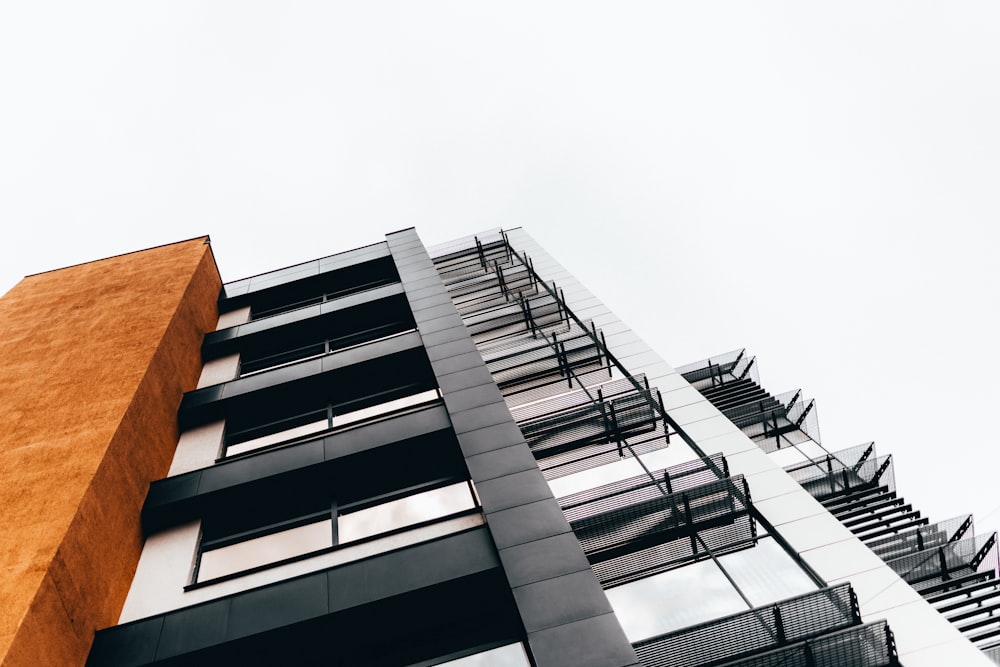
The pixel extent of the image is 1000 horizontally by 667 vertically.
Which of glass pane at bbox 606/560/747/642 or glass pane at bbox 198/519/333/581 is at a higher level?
glass pane at bbox 198/519/333/581

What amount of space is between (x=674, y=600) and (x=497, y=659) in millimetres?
3249

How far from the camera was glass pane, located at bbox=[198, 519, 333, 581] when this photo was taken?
559 inches

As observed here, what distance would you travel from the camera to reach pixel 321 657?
12.4 meters

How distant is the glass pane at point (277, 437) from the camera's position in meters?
18.4

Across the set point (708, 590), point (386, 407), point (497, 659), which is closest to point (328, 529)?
point (386, 407)

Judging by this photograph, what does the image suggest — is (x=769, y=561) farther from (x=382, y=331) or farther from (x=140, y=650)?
(x=382, y=331)

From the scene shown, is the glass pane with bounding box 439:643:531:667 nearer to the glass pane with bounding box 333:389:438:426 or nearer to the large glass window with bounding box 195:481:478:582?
the large glass window with bounding box 195:481:478:582

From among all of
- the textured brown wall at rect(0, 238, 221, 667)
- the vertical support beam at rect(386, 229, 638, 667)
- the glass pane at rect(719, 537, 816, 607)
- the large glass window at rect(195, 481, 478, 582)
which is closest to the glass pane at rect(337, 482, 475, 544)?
the large glass window at rect(195, 481, 478, 582)

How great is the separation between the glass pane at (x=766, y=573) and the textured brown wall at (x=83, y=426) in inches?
456

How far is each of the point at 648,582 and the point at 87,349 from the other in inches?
645

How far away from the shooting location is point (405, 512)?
1505 centimetres

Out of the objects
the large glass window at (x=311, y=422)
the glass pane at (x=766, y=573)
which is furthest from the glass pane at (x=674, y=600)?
the large glass window at (x=311, y=422)

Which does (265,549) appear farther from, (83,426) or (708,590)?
(708,590)

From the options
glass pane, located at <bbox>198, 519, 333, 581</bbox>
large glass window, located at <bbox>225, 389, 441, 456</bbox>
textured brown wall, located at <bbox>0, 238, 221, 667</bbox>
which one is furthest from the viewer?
large glass window, located at <bbox>225, 389, 441, 456</bbox>
